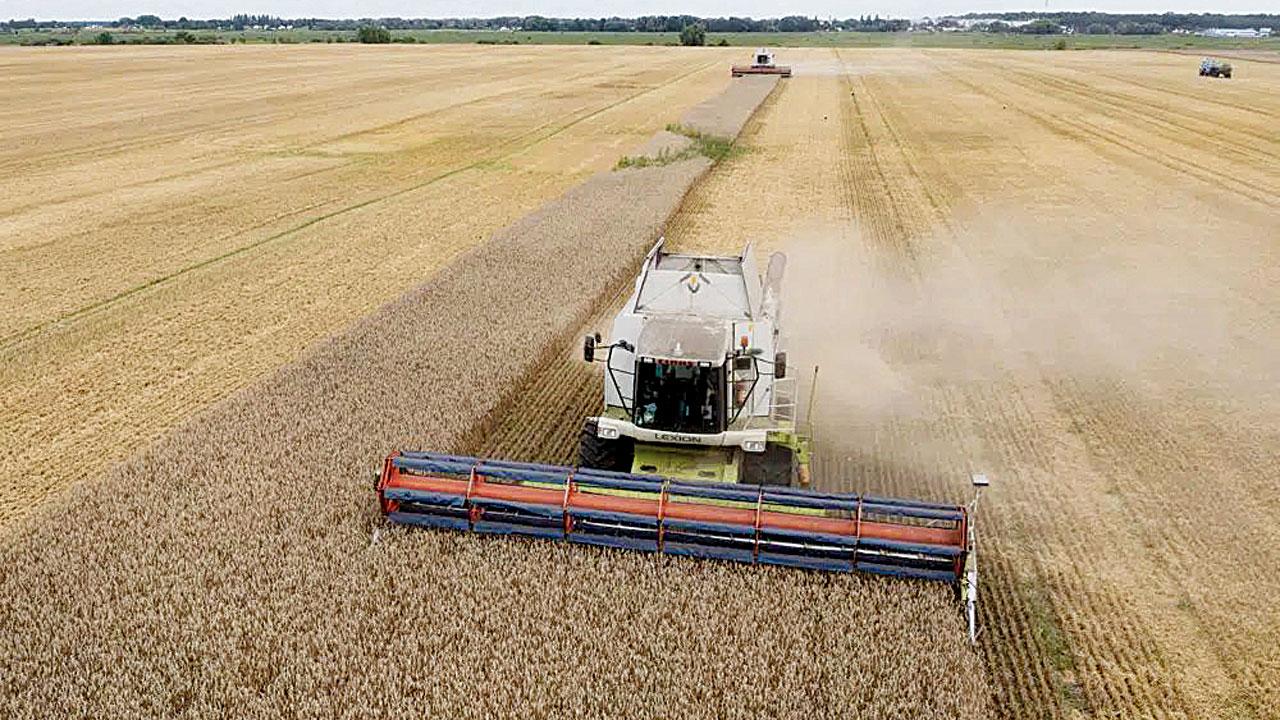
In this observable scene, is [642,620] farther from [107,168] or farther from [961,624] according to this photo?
[107,168]

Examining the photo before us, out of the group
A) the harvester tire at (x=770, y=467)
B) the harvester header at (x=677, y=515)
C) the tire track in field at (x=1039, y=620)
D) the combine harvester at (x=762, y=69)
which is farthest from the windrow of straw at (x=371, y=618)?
the combine harvester at (x=762, y=69)

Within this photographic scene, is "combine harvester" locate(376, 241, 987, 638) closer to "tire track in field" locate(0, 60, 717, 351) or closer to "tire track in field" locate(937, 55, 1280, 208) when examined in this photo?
"tire track in field" locate(0, 60, 717, 351)

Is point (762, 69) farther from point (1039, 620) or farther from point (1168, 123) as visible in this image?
point (1039, 620)

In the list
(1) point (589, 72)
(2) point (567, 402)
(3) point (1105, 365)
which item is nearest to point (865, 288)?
(3) point (1105, 365)

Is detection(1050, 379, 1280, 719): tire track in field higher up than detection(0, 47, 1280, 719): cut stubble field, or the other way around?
detection(0, 47, 1280, 719): cut stubble field

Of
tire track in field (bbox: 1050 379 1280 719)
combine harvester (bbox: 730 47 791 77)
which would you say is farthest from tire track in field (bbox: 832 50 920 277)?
combine harvester (bbox: 730 47 791 77)

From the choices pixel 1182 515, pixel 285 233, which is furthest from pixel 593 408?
pixel 285 233
